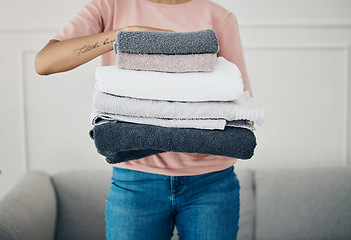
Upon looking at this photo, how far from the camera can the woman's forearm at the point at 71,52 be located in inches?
26.4

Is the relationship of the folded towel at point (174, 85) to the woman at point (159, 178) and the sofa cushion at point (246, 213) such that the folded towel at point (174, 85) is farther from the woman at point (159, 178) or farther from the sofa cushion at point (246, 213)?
the sofa cushion at point (246, 213)

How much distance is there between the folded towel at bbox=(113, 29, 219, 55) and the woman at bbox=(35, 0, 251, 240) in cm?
15

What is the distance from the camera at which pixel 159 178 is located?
2.49 ft

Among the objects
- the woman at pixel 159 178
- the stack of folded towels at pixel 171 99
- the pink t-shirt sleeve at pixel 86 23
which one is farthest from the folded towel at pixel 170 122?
the pink t-shirt sleeve at pixel 86 23

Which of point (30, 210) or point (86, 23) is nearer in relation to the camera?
point (86, 23)

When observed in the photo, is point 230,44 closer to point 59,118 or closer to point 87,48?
point 87,48

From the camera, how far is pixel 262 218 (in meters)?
1.57

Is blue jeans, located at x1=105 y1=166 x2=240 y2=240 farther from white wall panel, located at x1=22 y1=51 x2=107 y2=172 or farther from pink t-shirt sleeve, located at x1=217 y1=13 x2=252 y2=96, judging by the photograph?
white wall panel, located at x1=22 y1=51 x2=107 y2=172

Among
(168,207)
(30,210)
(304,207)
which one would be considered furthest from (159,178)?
(304,207)

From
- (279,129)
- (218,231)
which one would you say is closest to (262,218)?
(279,129)

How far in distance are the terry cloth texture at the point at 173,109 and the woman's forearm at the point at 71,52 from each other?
0.12 meters

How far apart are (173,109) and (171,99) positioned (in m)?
0.02

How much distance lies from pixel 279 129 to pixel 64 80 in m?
1.20

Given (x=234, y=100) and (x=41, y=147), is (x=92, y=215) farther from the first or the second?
(x=234, y=100)
